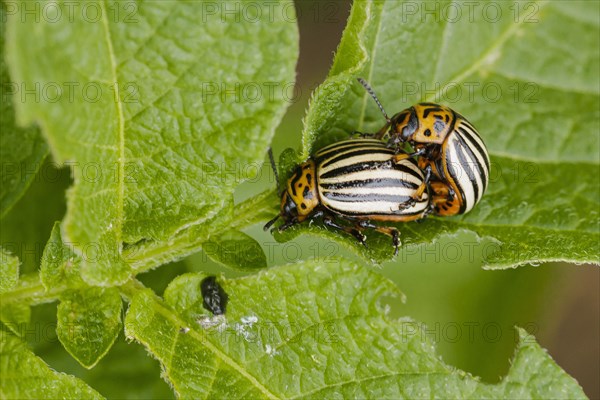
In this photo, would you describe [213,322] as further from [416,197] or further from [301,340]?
[416,197]

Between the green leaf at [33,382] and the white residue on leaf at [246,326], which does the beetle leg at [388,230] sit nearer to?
the white residue on leaf at [246,326]

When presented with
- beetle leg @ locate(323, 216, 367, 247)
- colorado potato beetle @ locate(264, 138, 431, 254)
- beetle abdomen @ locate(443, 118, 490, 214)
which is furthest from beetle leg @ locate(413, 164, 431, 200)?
beetle leg @ locate(323, 216, 367, 247)

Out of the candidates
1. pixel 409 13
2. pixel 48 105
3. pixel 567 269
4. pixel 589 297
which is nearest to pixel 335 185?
pixel 409 13

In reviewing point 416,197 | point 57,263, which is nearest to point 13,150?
point 57,263

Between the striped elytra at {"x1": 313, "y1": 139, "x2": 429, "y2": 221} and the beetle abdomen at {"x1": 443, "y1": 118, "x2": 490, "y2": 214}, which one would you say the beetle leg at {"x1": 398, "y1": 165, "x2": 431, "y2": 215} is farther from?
the beetle abdomen at {"x1": 443, "y1": 118, "x2": 490, "y2": 214}

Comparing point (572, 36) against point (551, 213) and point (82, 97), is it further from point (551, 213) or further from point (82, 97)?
point (82, 97)

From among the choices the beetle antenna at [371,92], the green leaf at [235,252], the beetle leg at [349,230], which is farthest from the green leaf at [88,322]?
the beetle antenna at [371,92]
